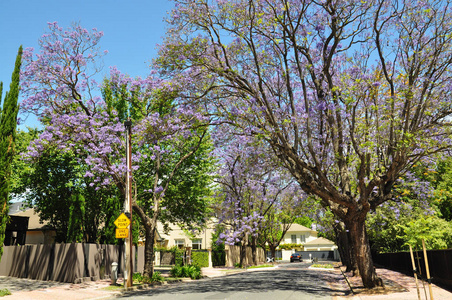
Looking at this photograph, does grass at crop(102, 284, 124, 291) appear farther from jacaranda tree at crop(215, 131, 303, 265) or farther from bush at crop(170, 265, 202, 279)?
jacaranda tree at crop(215, 131, 303, 265)

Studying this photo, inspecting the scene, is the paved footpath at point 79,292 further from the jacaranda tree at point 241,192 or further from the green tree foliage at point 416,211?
the jacaranda tree at point 241,192

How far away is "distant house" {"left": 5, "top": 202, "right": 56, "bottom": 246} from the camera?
30047mm

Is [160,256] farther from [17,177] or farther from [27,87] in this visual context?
[27,87]

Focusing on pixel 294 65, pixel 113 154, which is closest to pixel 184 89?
pixel 294 65

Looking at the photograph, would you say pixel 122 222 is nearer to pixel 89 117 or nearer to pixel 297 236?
pixel 89 117

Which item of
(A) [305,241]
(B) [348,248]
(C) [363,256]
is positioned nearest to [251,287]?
(C) [363,256]

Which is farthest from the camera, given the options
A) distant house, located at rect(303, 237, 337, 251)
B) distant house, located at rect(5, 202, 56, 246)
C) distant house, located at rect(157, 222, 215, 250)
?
distant house, located at rect(303, 237, 337, 251)

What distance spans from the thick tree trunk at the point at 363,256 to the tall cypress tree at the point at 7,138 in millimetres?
12831

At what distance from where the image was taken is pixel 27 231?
3594cm

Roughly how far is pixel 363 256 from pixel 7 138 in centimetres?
1385

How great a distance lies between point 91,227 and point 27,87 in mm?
13226

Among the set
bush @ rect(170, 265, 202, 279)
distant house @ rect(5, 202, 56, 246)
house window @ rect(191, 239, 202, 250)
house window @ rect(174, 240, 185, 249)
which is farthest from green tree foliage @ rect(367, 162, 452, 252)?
house window @ rect(174, 240, 185, 249)

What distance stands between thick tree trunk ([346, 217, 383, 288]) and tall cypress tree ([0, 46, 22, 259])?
42.1 feet

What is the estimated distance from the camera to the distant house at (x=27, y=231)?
98.6 feet
